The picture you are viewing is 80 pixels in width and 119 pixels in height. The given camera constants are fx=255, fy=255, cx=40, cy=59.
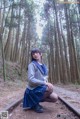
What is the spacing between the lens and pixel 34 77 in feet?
17.5

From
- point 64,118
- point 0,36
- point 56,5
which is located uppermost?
point 56,5

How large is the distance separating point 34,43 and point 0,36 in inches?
808

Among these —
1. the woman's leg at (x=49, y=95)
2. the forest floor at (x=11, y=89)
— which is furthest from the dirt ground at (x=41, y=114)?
the forest floor at (x=11, y=89)

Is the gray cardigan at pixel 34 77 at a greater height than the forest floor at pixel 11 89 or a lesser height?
greater

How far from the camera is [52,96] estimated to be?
540 cm

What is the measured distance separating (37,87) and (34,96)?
0.64 ft

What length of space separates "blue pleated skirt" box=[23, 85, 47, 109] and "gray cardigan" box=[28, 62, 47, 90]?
0.09 m

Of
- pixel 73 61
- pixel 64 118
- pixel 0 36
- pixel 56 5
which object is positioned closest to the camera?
pixel 64 118

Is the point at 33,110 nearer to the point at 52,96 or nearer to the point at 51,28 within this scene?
the point at 52,96

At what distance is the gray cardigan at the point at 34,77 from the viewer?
5.15 metres

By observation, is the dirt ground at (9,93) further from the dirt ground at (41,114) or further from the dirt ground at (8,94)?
the dirt ground at (41,114)

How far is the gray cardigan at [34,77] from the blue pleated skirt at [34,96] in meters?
0.09

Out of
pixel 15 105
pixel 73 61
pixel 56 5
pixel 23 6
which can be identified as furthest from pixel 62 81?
pixel 15 105

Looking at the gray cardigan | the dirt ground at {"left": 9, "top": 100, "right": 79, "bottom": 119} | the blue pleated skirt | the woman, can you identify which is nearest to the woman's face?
the woman
